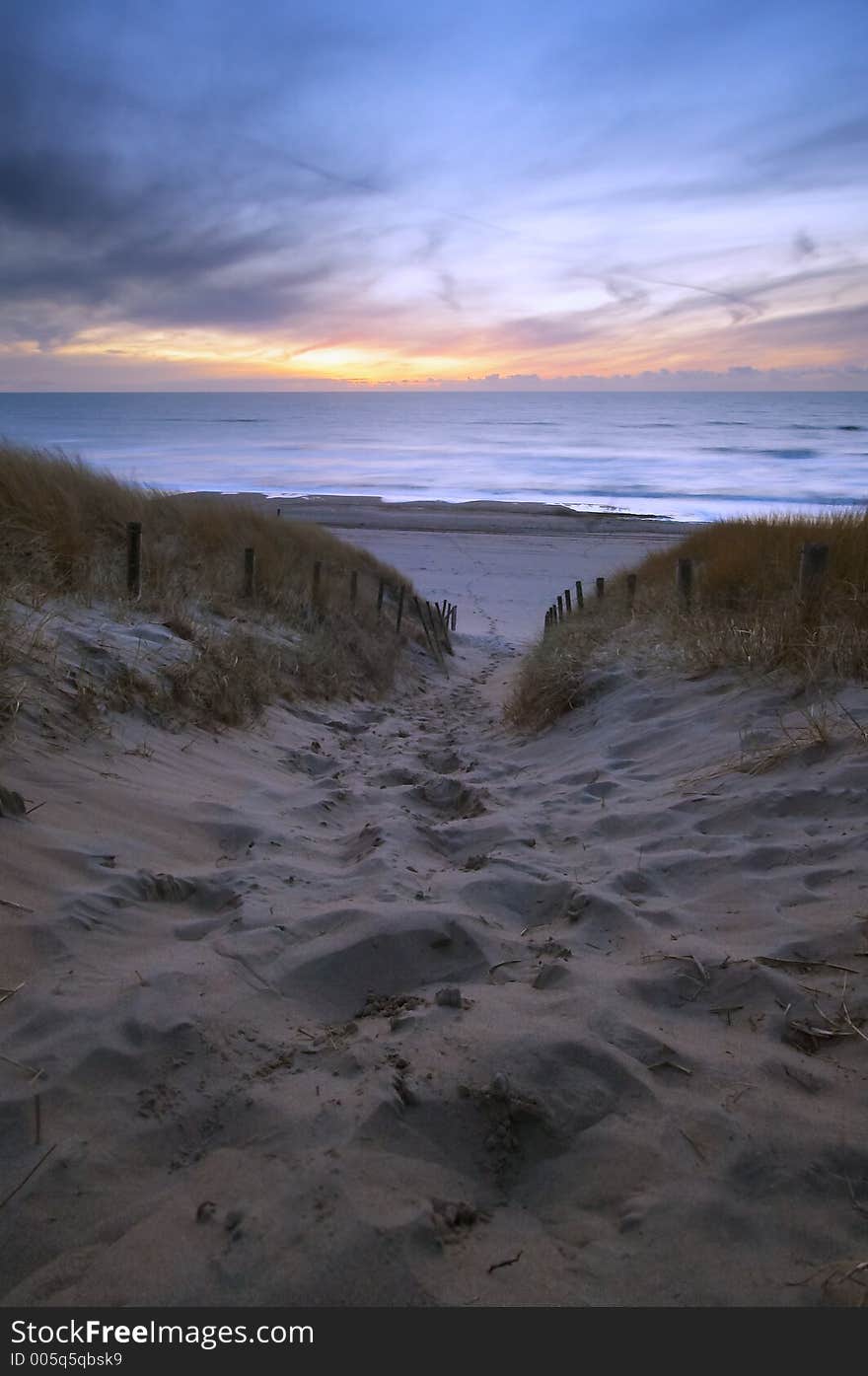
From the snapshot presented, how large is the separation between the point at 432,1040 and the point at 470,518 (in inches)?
1385

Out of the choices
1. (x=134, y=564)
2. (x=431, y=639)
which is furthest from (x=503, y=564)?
(x=134, y=564)

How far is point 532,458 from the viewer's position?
68.2 m

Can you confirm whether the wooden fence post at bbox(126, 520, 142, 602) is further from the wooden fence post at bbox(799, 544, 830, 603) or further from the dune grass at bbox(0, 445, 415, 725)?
the wooden fence post at bbox(799, 544, 830, 603)

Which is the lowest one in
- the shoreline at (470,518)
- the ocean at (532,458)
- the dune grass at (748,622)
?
the dune grass at (748,622)

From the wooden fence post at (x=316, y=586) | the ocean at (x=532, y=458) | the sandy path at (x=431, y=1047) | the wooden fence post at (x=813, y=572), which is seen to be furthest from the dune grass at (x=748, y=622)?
the ocean at (x=532, y=458)

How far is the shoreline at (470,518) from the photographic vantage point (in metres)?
32.9

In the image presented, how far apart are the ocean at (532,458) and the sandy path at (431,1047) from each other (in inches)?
421

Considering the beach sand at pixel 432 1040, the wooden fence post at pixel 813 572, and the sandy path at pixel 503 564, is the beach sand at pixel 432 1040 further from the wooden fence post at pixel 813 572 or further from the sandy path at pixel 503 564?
the sandy path at pixel 503 564

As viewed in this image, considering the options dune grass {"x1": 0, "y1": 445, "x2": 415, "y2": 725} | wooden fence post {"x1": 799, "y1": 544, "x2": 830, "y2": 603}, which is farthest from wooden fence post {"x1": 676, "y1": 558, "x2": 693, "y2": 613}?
dune grass {"x1": 0, "y1": 445, "x2": 415, "y2": 725}

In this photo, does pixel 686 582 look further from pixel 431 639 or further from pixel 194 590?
pixel 431 639

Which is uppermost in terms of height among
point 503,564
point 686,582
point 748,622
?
point 503,564

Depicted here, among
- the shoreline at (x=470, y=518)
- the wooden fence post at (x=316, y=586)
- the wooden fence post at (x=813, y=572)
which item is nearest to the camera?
the wooden fence post at (x=813, y=572)

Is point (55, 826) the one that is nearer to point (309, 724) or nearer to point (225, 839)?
point (225, 839)

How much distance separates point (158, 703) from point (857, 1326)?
4704 millimetres
